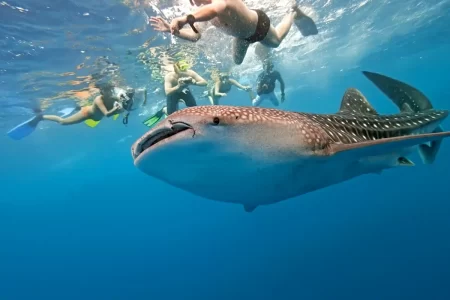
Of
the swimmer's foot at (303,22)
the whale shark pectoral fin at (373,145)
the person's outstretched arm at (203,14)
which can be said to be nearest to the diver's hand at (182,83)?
the person's outstretched arm at (203,14)

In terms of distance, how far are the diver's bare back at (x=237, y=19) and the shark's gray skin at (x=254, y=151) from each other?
431 cm

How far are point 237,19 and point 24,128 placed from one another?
1130 cm

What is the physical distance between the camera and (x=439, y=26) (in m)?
30.9

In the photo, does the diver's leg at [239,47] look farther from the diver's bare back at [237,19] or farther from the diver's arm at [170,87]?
the diver's arm at [170,87]

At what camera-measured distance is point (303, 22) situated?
1528 cm

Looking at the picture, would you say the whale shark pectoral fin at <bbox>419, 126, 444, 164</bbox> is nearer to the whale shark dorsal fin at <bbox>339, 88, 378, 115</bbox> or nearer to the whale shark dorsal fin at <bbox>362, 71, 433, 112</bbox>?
the whale shark dorsal fin at <bbox>362, 71, 433, 112</bbox>

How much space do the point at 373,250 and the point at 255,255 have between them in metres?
12.0

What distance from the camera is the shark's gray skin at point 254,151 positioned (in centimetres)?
229

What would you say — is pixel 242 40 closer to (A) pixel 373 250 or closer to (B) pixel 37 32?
(B) pixel 37 32

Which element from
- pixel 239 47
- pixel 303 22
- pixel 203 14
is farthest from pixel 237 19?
pixel 303 22

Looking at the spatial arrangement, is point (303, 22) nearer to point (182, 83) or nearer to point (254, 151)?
point (182, 83)

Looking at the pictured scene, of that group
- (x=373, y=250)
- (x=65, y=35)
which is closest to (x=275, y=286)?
(x=373, y=250)

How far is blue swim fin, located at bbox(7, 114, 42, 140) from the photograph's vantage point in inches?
501

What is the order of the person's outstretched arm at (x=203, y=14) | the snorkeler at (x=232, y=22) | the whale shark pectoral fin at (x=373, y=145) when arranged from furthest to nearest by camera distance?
the snorkeler at (x=232, y=22) < the person's outstretched arm at (x=203, y=14) < the whale shark pectoral fin at (x=373, y=145)
